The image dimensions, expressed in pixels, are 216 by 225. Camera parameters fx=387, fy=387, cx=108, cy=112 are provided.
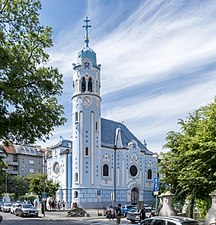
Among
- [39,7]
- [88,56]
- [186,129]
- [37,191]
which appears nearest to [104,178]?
[37,191]

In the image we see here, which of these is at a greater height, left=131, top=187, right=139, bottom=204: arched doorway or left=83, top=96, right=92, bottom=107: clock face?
left=83, top=96, right=92, bottom=107: clock face

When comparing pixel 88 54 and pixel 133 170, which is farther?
pixel 133 170

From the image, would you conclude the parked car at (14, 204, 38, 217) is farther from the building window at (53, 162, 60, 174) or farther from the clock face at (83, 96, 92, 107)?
the building window at (53, 162, 60, 174)

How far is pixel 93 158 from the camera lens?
61.5 meters

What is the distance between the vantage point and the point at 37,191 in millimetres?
53469

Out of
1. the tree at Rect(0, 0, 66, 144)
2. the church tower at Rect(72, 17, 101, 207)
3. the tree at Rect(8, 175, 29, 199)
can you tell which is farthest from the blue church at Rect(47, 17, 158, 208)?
the tree at Rect(0, 0, 66, 144)

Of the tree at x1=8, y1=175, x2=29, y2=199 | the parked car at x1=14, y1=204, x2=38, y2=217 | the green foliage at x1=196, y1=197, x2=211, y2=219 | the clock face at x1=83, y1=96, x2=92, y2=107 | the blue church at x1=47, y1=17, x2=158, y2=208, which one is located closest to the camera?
the green foliage at x1=196, y1=197, x2=211, y2=219

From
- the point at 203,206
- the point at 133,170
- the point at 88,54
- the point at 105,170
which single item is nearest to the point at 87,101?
the point at 88,54

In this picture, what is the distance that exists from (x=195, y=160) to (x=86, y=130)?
38.4m

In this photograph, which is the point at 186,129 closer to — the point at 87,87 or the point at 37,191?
the point at 37,191

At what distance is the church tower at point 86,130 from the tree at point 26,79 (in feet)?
146

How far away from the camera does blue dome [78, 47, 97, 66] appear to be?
2525 inches

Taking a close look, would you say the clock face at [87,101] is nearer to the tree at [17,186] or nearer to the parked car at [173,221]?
the tree at [17,186]

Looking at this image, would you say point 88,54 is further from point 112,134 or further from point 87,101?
point 112,134
